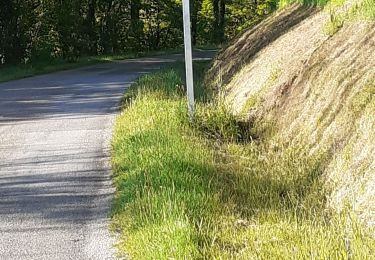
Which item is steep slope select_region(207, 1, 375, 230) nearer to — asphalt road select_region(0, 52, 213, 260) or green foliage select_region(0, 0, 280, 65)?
asphalt road select_region(0, 52, 213, 260)

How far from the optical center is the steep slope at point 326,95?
652 centimetres

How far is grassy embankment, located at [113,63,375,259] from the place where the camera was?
500cm

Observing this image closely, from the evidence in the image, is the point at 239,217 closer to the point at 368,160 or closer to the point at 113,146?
the point at 368,160

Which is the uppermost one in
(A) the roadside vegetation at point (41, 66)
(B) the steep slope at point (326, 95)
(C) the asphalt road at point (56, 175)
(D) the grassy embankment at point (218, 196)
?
(B) the steep slope at point (326, 95)

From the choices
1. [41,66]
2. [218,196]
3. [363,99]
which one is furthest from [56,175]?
[41,66]

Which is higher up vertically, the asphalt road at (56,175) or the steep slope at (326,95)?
the steep slope at (326,95)

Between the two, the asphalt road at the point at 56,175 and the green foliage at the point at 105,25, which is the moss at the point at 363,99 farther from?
the green foliage at the point at 105,25

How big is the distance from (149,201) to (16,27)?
24.7 metres

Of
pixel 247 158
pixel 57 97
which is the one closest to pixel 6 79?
pixel 57 97

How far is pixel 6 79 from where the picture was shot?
22172mm

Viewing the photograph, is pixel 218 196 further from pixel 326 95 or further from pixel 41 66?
pixel 41 66

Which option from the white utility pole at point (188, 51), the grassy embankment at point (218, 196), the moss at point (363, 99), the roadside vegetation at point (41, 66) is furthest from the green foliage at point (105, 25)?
the moss at point (363, 99)

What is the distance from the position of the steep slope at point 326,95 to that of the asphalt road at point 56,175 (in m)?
2.32

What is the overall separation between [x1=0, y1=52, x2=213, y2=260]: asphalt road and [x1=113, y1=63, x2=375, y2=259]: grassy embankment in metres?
0.28
